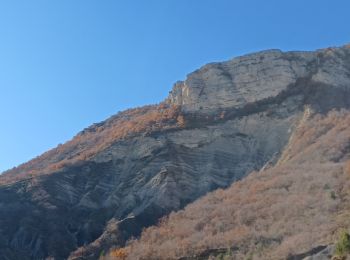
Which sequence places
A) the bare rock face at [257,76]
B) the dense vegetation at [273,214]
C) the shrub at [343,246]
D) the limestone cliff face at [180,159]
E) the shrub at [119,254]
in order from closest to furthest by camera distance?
the shrub at [343,246] < the dense vegetation at [273,214] < the shrub at [119,254] < the limestone cliff face at [180,159] < the bare rock face at [257,76]

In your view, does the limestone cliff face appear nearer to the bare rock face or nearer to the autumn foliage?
the bare rock face

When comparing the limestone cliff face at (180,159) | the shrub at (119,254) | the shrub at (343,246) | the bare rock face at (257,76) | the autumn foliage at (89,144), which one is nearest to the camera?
the shrub at (343,246)

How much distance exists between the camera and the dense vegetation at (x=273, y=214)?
39.0 meters

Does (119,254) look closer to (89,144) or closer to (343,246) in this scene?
(343,246)

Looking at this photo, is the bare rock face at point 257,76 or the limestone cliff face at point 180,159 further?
the bare rock face at point 257,76

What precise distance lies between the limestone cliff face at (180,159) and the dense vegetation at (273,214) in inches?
169

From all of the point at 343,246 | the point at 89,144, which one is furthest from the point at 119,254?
the point at 89,144

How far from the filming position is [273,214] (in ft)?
145

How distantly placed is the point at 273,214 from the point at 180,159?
21.2 meters

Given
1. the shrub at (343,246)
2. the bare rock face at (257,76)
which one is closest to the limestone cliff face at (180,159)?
the bare rock face at (257,76)

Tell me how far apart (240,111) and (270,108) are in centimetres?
317

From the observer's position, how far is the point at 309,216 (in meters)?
41.8

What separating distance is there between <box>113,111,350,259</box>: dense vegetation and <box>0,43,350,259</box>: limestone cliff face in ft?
14.1

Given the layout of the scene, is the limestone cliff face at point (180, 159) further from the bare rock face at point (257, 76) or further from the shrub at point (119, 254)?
the shrub at point (119, 254)
